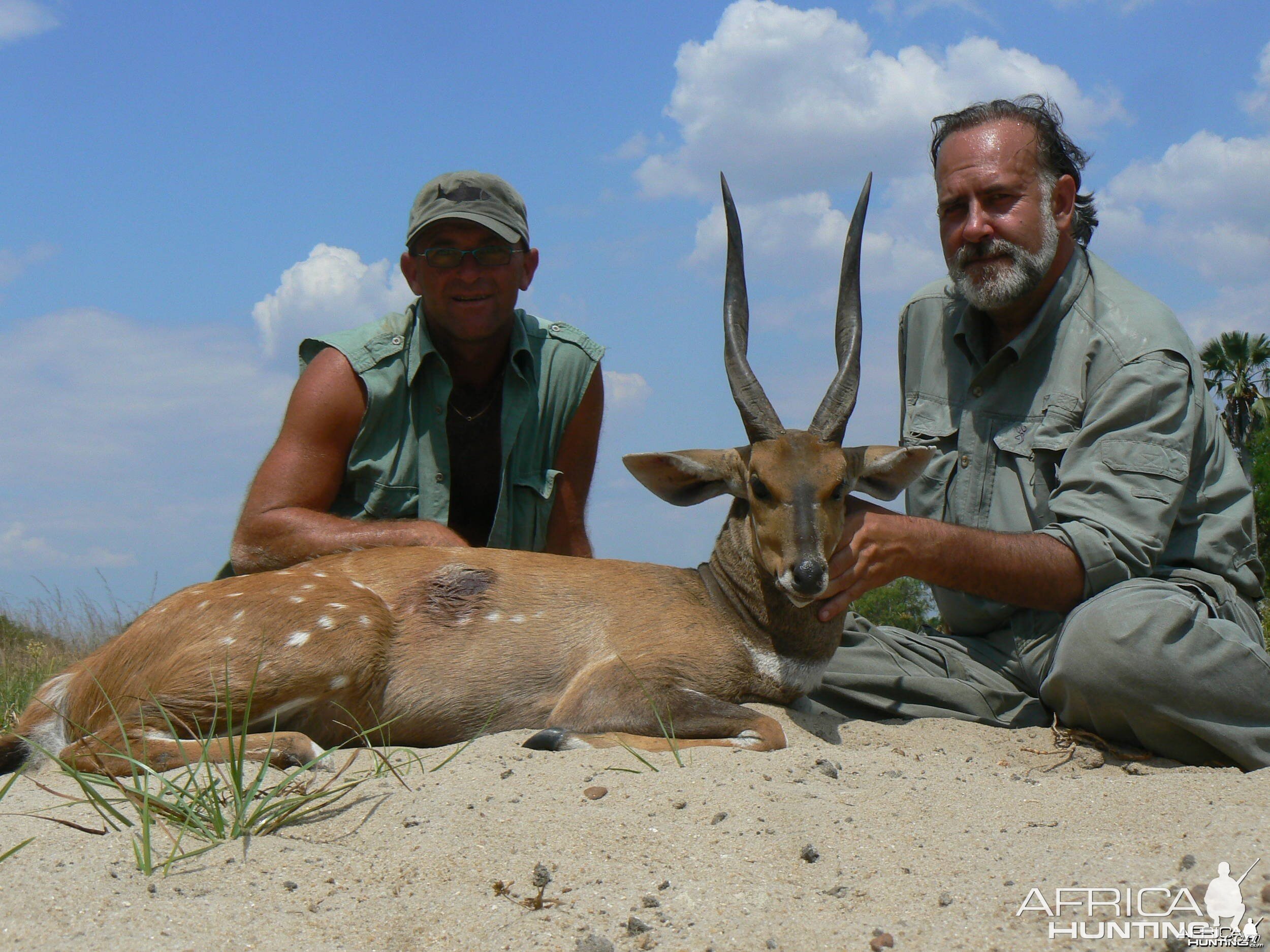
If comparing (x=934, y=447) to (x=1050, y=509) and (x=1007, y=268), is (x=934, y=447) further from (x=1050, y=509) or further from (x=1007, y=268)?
(x=1007, y=268)

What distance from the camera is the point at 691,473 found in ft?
18.2

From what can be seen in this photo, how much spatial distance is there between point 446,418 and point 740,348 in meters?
1.98

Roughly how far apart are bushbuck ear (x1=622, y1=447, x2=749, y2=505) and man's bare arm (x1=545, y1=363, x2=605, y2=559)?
1425 mm

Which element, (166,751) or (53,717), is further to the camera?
(53,717)

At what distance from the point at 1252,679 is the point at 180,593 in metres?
4.66

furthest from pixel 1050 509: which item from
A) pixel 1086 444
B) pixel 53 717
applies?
pixel 53 717

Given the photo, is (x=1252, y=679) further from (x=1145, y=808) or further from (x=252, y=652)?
(x=252, y=652)

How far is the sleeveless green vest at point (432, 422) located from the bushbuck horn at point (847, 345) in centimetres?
201

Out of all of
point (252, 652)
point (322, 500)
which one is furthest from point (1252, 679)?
point (322, 500)

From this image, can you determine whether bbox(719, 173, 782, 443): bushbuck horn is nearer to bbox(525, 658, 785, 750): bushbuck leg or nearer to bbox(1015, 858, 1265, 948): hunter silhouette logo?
bbox(525, 658, 785, 750): bushbuck leg

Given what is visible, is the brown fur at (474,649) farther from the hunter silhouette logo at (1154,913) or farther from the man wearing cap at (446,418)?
the hunter silhouette logo at (1154,913)

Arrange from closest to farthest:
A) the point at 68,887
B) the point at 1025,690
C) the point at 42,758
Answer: the point at 68,887 → the point at 42,758 → the point at 1025,690

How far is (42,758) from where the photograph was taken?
4516 millimetres

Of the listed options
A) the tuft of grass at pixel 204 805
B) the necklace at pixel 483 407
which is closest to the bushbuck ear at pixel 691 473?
the necklace at pixel 483 407
